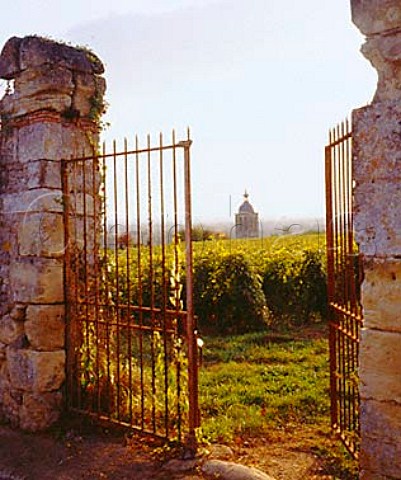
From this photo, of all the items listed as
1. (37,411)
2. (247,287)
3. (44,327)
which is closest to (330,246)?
(44,327)

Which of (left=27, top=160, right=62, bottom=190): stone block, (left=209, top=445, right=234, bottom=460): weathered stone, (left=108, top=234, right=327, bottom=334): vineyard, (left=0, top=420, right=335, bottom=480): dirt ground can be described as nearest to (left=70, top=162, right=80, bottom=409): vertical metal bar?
(left=27, top=160, right=62, bottom=190): stone block

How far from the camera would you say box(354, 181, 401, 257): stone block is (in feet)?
8.95

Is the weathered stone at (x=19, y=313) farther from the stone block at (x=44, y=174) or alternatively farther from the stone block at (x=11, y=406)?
the stone block at (x=44, y=174)

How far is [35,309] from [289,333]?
5480 mm

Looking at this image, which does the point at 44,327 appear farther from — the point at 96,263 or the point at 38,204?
the point at 38,204

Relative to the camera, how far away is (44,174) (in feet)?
15.9

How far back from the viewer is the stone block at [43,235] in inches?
191

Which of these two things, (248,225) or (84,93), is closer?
(84,93)

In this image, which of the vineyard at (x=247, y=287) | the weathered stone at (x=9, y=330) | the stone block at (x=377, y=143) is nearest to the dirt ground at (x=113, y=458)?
the weathered stone at (x=9, y=330)

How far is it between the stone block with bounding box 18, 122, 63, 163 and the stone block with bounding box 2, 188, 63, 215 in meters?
0.28

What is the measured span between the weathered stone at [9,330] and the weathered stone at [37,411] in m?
0.52

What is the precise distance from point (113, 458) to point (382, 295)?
251 cm

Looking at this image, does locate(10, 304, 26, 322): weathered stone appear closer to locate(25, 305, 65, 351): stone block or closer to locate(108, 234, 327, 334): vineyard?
locate(25, 305, 65, 351): stone block

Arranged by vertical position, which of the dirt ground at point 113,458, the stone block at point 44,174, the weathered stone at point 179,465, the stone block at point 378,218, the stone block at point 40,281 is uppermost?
the stone block at point 44,174
